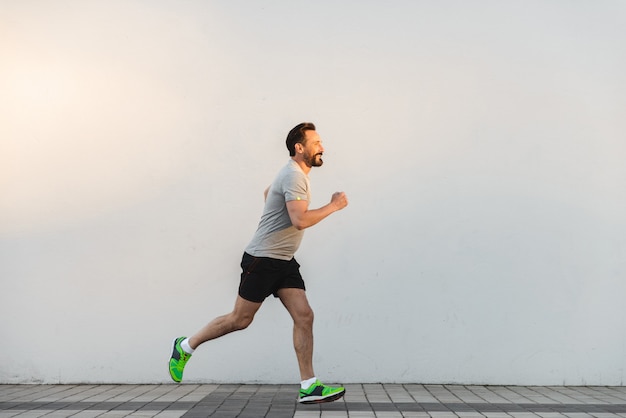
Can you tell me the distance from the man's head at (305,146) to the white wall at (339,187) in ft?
3.88

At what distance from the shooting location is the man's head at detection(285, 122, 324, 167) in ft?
19.5

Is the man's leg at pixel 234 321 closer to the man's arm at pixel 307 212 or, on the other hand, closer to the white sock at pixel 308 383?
the white sock at pixel 308 383

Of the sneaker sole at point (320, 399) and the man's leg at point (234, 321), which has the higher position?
the man's leg at point (234, 321)

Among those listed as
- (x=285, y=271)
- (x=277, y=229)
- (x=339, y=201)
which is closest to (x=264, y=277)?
(x=285, y=271)

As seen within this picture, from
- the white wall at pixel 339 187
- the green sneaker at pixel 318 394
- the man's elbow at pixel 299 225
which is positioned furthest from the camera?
the white wall at pixel 339 187

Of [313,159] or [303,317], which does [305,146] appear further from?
[303,317]

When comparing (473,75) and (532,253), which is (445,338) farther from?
(473,75)

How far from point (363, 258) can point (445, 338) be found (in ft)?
2.71

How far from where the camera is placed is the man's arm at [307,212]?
5.59 metres

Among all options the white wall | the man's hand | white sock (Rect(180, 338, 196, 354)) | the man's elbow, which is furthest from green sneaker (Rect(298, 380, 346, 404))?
the white wall

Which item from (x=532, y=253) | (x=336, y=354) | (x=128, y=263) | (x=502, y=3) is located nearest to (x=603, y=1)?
(x=502, y=3)

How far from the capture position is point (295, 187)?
577 centimetres

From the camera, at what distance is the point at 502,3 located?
284 inches

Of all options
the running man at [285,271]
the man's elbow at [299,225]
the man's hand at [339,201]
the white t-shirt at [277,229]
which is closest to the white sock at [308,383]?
the running man at [285,271]
